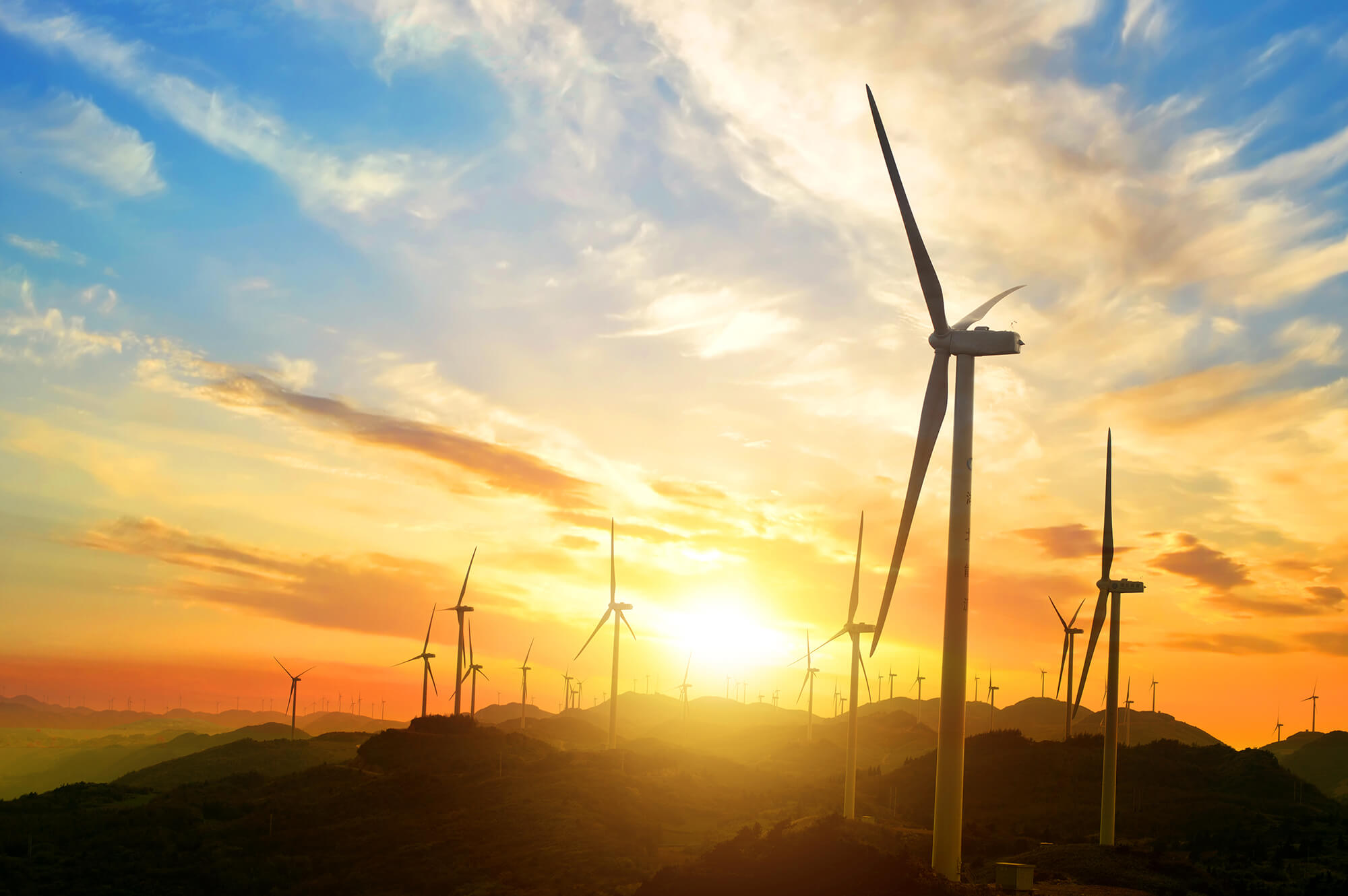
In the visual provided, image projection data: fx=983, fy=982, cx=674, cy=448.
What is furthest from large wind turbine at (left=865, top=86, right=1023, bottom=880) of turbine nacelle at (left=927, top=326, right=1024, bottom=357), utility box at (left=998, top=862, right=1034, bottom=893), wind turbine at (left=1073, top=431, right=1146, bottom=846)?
wind turbine at (left=1073, top=431, right=1146, bottom=846)

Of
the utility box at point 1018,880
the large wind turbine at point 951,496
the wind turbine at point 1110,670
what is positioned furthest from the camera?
the wind turbine at point 1110,670

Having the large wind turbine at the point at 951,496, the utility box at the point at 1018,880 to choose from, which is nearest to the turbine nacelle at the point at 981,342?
the large wind turbine at the point at 951,496

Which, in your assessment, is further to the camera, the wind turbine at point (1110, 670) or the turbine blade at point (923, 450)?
the wind turbine at point (1110, 670)

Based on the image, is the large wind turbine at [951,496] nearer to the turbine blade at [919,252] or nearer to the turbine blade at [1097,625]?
the turbine blade at [919,252]

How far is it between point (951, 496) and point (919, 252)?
1492cm

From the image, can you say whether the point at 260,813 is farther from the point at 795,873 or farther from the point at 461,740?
the point at 795,873

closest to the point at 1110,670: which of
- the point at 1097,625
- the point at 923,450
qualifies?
the point at 1097,625

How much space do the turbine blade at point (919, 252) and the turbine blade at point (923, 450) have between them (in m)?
2.15

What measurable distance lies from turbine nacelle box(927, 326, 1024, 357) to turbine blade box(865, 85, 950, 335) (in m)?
1.01

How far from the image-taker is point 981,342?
48.1 meters

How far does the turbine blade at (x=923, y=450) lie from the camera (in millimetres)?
49006

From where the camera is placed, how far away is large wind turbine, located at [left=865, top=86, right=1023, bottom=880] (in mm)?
43531

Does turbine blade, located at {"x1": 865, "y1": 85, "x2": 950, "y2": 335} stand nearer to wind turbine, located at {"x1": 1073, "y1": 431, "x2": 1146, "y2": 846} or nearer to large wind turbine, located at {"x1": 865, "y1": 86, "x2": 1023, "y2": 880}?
large wind turbine, located at {"x1": 865, "y1": 86, "x2": 1023, "y2": 880}

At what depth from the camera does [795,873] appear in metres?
59.0
